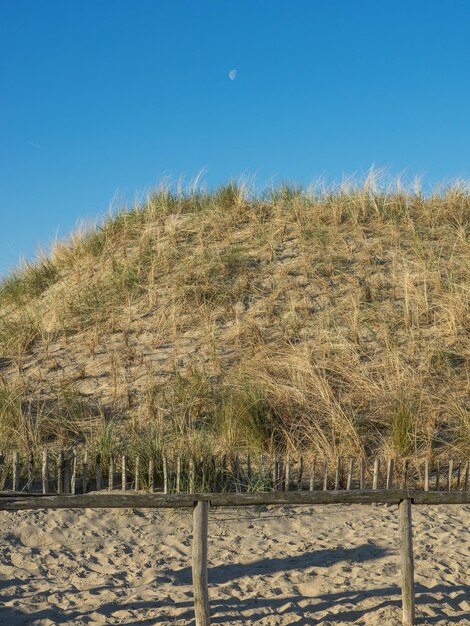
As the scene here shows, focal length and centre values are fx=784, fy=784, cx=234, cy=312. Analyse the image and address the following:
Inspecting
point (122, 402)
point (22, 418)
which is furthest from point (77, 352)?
point (22, 418)

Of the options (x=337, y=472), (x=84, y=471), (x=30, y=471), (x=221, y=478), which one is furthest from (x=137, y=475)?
(x=337, y=472)

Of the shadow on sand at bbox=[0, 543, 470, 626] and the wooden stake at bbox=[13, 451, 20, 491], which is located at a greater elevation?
the wooden stake at bbox=[13, 451, 20, 491]

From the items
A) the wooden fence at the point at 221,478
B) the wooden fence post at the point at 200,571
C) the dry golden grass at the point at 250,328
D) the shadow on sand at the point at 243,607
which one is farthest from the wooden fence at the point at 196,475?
the wooden fence post at the point at 200,571

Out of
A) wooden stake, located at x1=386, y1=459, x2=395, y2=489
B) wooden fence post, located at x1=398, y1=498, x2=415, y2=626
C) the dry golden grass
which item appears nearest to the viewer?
wooden fence post, located at x1=398, y1=498, x2=415, y2=626

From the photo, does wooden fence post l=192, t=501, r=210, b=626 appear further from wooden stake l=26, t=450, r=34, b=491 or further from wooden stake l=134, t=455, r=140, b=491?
wooden stake l=26, t=450, r=34, b=491

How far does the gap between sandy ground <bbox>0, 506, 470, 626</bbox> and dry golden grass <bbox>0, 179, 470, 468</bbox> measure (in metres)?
1.18

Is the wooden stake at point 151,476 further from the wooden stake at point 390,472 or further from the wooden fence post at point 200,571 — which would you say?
the wooden fence post at point 200,571

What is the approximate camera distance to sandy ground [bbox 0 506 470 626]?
210 inches

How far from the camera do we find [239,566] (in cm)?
622

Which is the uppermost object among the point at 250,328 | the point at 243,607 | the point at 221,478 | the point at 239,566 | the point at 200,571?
the point at 250,328

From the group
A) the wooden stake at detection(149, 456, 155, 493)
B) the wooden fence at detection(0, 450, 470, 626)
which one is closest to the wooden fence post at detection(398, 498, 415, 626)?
the wooden fence at detection(0, 450, 470, 626)

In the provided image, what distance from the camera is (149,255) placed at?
43.1 feet

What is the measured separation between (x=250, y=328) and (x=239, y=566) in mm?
5092

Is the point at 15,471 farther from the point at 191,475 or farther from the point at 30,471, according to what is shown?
the point at 191,475
